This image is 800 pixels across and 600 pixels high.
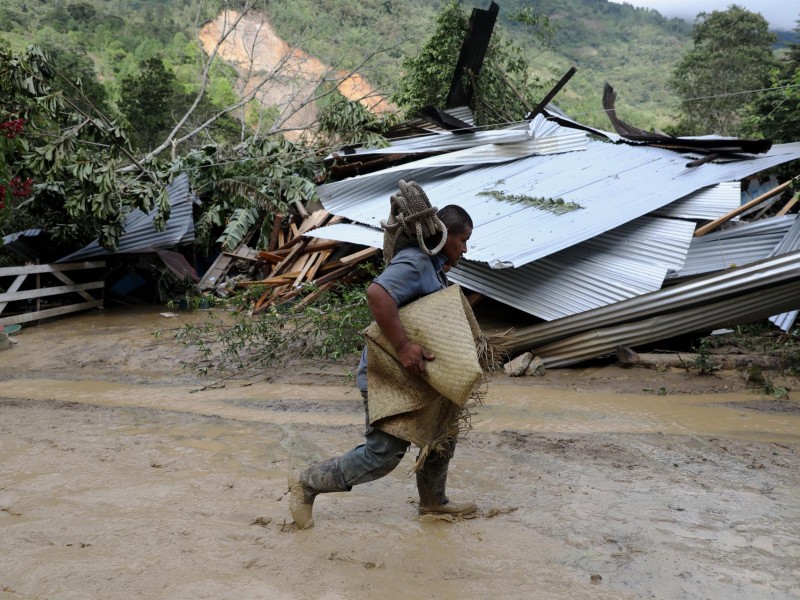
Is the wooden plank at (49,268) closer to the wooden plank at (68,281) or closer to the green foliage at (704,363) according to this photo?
the wooden plank at (68,281)

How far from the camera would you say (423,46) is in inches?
621

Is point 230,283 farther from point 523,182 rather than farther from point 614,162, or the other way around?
point 614,162

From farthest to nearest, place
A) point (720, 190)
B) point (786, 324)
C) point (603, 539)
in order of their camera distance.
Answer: point (720, 190) → point (786, 324) → point (603, 539)

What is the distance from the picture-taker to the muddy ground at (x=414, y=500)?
2971 millimetres

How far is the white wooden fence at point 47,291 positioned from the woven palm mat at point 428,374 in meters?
8.98

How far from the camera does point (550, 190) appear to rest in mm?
9266

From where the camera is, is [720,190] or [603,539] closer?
[603,539]

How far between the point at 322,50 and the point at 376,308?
37.6m

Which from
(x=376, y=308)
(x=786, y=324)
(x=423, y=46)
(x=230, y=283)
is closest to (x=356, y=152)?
(x=230, y=283)

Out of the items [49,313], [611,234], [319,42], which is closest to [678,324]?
[611,234]

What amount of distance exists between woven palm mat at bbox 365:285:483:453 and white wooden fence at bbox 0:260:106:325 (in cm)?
898

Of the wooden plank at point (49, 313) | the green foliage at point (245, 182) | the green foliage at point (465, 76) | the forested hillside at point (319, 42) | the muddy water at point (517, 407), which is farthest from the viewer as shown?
the forested hillside at point (319, 42)

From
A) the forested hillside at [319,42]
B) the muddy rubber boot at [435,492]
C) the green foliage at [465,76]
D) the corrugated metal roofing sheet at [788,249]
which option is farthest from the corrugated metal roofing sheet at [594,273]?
the forested hillside at [319,42]

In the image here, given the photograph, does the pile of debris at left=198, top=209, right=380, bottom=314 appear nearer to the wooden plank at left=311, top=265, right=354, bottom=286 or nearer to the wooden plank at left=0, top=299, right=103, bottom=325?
the wooden plank at left=311, top=265, right=354, bottom=286
